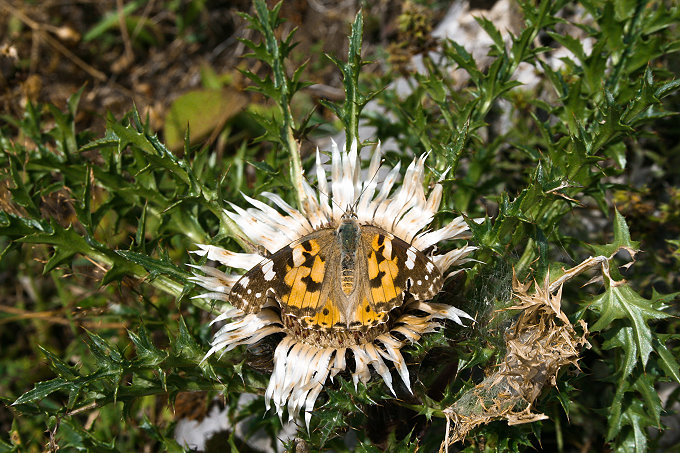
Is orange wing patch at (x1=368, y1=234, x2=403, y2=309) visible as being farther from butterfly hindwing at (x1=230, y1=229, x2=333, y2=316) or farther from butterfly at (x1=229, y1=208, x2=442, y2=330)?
butterfly hindwing at (x1=230, y1=229, x2=333, y2=316)

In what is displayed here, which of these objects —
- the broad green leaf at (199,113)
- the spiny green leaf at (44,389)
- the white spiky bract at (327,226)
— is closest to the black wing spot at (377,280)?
the white spiky bract at (327,226)

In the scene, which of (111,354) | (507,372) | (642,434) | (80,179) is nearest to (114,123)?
(80,179)

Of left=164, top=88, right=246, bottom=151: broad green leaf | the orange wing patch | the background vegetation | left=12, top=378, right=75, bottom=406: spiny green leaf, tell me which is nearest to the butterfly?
the orange wing patch

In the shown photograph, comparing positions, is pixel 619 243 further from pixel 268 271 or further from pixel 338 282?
pixel 268 271

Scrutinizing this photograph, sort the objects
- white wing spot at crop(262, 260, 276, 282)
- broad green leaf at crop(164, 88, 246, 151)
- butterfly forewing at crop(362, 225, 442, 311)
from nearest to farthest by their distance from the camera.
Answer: butterfly forewing at crop(362, 225, 442, 311), white wing spot at crop(262, 260, 276, 282), broad green leaf at crop(164, 88, 246, 151)

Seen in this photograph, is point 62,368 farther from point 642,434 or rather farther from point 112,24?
point 112,24

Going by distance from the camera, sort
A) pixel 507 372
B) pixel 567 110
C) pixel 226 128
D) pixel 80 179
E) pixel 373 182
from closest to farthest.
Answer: pixel 507 372 < pixel 373 182 < pixel 567 110 < pixel 80 179 < pixel 226 128

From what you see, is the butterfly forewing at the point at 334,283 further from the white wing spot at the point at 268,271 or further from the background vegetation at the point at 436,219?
the background vegetation at the point at 436,219
